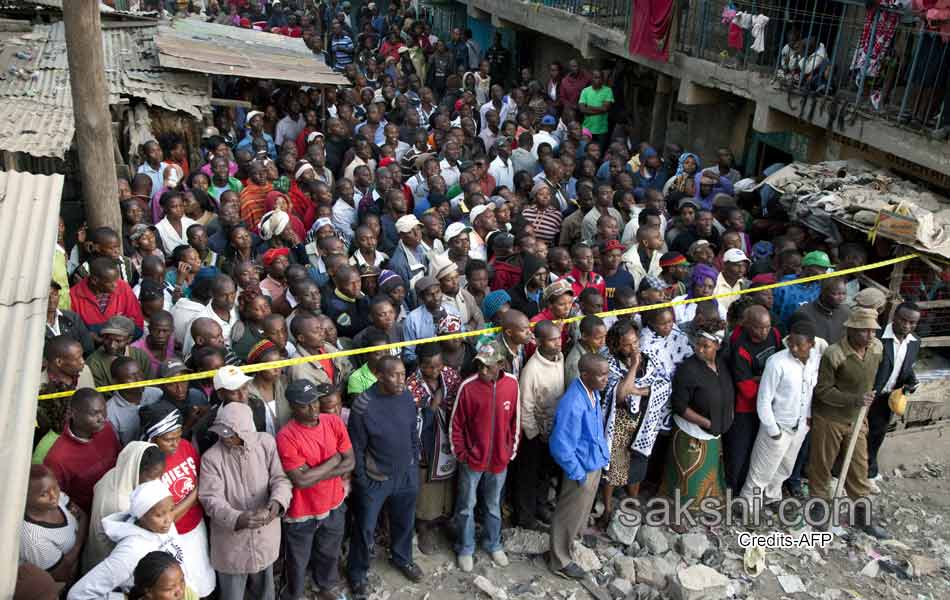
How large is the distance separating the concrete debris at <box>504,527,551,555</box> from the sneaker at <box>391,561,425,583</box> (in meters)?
0.67

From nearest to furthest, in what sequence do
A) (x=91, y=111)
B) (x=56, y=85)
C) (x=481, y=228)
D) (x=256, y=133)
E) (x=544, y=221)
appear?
(x=91, y=111), (x=481, y=228), (x=544, y=221), (x=56, y=85), (x=256, y=133)

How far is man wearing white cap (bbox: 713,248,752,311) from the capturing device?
22.2 feet

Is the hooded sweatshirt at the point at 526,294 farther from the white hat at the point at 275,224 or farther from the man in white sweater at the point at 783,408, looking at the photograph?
the white hat at the point at 275,224

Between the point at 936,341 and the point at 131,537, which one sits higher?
the point at 131,537

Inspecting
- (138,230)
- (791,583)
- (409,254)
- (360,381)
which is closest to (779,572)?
(791,583)

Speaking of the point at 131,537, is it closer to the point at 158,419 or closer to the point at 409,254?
the point at 158,419

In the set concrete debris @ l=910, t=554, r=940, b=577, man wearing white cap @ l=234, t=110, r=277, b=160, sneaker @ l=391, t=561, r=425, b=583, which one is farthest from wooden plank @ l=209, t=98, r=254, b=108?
concrete debris @ l=910, t=554, r=940, b=577

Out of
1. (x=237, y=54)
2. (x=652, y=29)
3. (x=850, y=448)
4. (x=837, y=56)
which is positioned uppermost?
(x=837, y=56)

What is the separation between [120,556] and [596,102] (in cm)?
1040

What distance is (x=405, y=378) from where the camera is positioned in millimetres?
5164

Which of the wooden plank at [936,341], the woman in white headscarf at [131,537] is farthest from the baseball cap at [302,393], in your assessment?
the wooden plank at [936,341]

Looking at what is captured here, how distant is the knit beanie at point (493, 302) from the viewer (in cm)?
616

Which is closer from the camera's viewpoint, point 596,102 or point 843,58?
point 843,58

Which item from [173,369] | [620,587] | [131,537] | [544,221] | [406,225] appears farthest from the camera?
[544,221]
